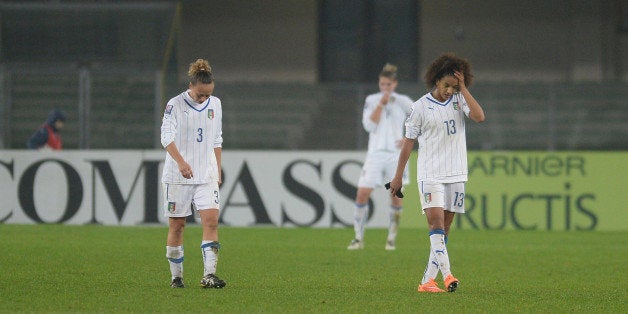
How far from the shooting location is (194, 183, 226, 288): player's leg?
10930 millimetres

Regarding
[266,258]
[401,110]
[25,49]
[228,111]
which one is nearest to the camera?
[266,258]

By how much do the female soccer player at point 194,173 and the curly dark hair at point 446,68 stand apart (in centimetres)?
183

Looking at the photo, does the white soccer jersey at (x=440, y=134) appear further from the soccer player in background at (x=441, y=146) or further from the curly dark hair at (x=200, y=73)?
the curly dark hair at (x=200, y=73)

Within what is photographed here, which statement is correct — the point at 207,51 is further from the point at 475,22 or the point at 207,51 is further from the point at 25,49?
the point at 475,22

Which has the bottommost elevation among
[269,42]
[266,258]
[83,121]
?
[266,258]

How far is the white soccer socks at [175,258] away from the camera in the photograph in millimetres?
11062

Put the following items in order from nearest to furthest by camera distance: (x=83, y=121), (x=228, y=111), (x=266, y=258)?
(x=266, y=258) < (x=83, y=121) < (x=228, y=111)

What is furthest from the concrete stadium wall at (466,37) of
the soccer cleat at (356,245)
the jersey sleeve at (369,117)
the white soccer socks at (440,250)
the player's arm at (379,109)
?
the white soccer socks at (440,250)

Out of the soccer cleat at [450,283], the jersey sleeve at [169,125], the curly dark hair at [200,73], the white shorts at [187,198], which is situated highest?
the curly dark hair at [200,73]

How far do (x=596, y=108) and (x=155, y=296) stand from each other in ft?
53.6

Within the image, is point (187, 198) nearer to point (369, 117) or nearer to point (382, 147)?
point (369, 117)

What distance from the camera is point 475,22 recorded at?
2967 cm

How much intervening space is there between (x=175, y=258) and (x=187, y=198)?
0.53m

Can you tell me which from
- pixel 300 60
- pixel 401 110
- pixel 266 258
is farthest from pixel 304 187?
pixel 300 60
